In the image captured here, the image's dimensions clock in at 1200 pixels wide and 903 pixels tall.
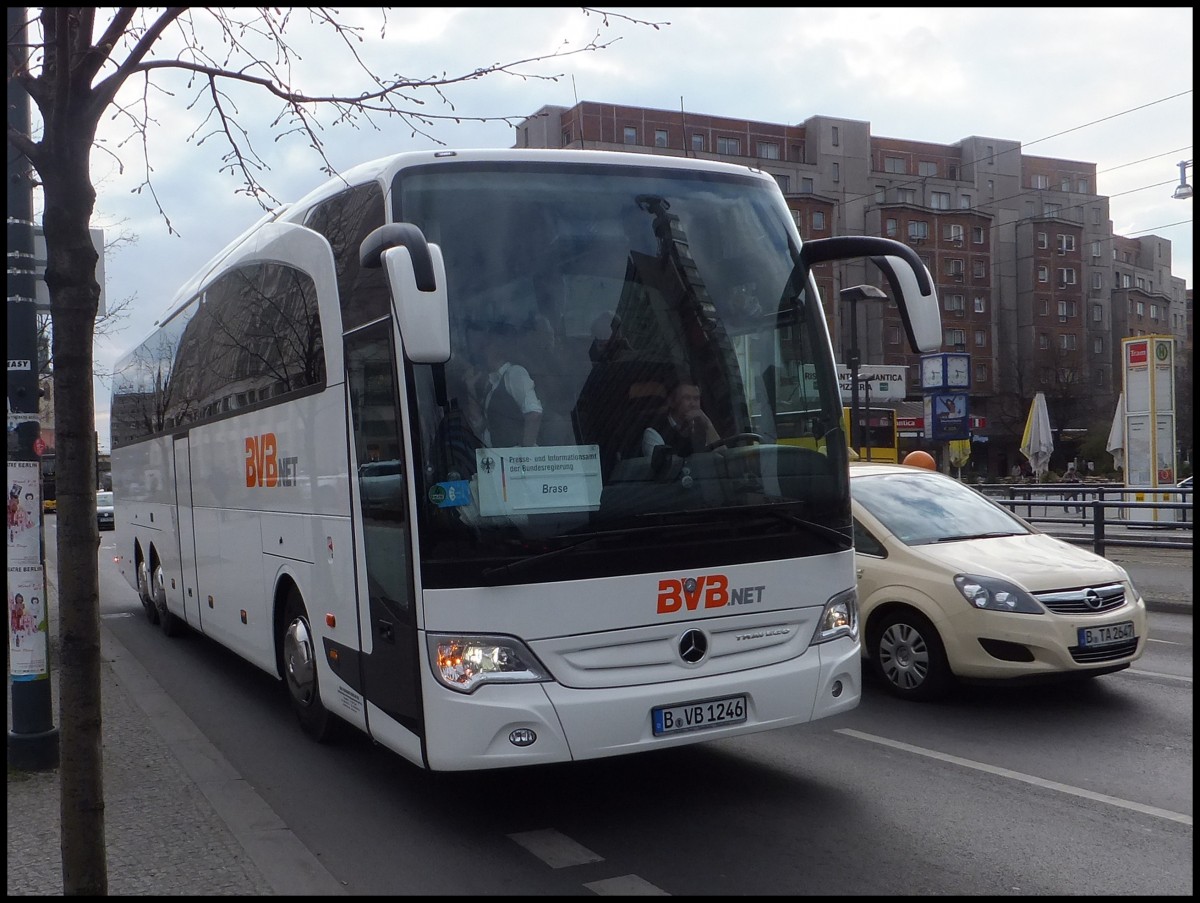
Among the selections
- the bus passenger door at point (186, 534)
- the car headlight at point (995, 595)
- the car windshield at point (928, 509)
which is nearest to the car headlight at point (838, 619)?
the car headlight at point (995, 595)

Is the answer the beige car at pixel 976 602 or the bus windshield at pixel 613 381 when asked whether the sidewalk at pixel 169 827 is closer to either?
the bus windshield at pixel 613 381

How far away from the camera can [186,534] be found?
11031mm

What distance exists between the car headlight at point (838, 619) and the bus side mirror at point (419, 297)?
8.12 ft

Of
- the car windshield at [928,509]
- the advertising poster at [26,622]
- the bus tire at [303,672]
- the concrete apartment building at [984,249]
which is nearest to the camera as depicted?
the advertising poster at [26,622]

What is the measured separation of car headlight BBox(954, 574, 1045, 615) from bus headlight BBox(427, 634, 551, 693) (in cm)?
385

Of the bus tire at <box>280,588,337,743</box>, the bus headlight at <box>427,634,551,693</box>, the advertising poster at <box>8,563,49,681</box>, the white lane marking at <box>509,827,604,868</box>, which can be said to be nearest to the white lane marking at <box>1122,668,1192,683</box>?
→ the white lane marking at <box>509,827,604,868</box>

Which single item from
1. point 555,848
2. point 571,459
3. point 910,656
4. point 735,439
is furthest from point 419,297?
point 910,656

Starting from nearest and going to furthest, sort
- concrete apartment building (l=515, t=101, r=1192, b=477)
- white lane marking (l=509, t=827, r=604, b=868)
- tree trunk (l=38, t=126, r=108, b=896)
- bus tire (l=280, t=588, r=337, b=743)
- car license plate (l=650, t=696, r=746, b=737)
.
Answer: tree trunk (l=38, t=126, r=108, b=896), white lane marking (l=509, t=827, r=604, b=868), car license plate (l=650, t=696, r=746, b=737), bus tire (l=280, t=588, r=337, b=743), concrete apartment building (l=515, t=101, r=1192, b=477)

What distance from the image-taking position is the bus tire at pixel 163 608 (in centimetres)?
1280

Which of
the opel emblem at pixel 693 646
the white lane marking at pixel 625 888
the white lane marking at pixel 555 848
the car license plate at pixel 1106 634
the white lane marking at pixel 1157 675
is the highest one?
the opel emblem at pixel 693 646

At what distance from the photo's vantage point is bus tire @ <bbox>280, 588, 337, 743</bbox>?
7.31 metres

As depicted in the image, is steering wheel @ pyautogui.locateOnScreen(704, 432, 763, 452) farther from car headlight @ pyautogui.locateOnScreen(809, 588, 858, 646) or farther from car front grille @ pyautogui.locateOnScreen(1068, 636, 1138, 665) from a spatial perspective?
car front grille @ pyautogui.locateOnScreen(1068, 636, 1138, 665)

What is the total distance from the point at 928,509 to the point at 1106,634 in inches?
69.3

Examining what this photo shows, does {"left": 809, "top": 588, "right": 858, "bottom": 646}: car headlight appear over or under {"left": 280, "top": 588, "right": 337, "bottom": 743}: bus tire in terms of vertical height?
over
